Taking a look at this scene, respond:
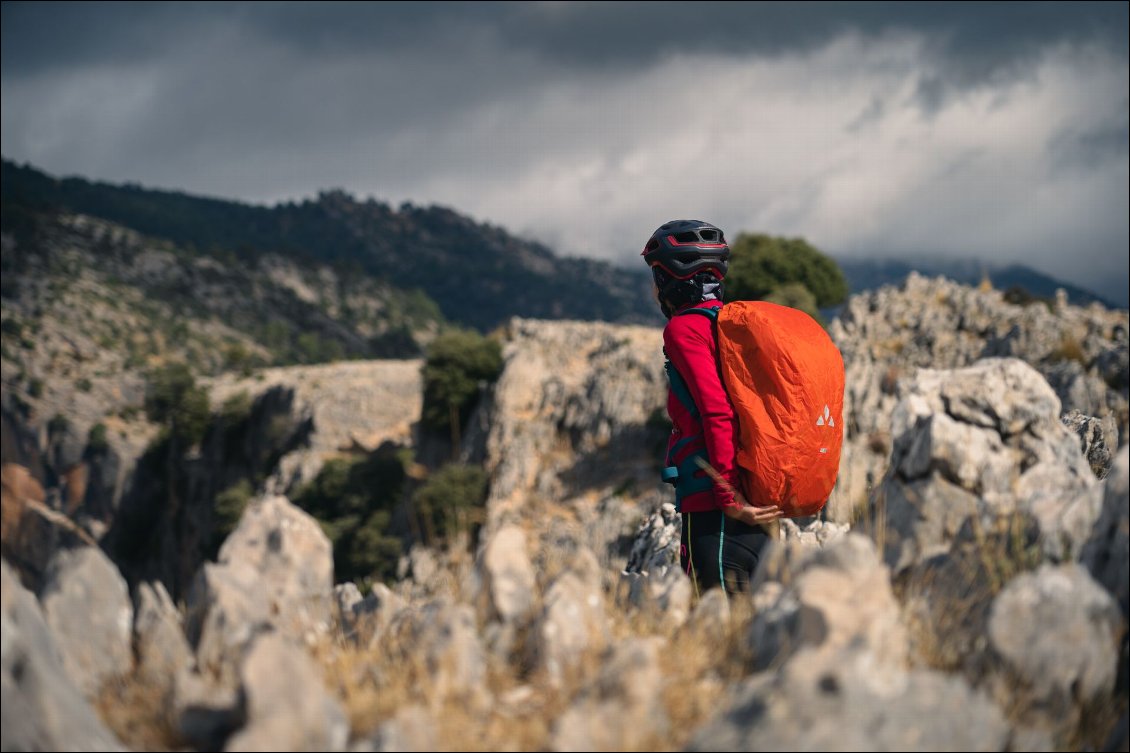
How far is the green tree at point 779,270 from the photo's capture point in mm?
49125

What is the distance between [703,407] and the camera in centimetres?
471

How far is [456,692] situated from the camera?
339 cm

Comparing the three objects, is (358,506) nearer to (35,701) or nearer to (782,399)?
(782,399)

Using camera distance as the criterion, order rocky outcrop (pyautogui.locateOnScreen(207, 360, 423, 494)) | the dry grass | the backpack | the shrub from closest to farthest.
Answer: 1. the dry grass
2. the backpack
3. the shrub
4. rocky outcrop (pyautogui.locateOnScreen(207, 360, 423, 494))

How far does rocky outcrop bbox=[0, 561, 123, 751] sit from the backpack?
3.37 m

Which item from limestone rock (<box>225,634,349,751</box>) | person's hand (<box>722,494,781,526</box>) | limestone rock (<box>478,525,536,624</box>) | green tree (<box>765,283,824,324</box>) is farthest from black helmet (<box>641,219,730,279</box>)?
green tree (<box>765,283,824,324</box>)

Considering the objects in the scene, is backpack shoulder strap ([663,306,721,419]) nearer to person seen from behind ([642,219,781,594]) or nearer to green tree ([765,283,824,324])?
person seen from behind ([642,219,781,594])

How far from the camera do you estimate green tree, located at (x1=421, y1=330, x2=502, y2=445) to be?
50.1 m

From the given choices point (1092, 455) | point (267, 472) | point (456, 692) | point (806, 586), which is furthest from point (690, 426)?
point (267, 472)

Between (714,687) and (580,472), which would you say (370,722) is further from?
(580,472)

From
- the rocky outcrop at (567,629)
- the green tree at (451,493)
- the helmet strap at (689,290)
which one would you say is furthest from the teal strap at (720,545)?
the green tree at (451,493)

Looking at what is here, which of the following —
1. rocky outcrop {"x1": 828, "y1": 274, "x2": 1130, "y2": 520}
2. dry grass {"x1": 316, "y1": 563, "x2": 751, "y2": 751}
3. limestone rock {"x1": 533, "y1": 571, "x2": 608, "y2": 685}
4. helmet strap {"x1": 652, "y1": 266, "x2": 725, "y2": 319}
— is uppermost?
rocky outcrop {"x1": 828, "y1": 274, "x2": 1130, "y2": 520}

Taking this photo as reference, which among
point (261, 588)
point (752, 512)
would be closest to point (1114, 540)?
point (752, 512)

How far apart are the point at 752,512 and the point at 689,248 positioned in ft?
5.58
